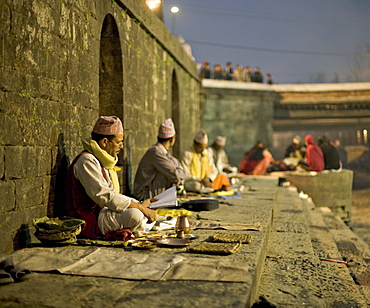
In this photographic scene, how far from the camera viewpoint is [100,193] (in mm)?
4695

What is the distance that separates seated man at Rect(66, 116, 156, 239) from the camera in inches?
186

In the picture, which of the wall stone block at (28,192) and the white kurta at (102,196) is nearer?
the wall stone block at (28,192)

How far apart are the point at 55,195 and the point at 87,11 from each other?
229 cm

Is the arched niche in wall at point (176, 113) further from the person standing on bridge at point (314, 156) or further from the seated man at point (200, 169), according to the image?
the person standing on bridge at point (314, 156)

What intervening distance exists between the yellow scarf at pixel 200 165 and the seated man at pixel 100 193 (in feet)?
14.3

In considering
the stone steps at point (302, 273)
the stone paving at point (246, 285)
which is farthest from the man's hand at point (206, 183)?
the stone paving at point (246, 285)

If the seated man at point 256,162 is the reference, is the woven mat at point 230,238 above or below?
below

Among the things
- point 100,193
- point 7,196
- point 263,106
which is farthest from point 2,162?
point 263,106

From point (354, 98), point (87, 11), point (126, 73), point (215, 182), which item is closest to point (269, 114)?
point (354, 98)

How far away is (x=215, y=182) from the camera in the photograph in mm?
8992

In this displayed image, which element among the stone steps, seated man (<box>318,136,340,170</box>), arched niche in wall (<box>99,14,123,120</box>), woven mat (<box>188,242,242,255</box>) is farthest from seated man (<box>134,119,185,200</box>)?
seated man (<box>318,136,340,170</box>)

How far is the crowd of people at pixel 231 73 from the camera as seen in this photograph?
22.2 metres

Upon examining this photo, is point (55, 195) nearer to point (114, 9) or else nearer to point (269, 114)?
point (114, 9)

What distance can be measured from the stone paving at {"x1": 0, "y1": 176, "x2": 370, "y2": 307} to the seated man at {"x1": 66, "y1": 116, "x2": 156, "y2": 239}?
0.55m
